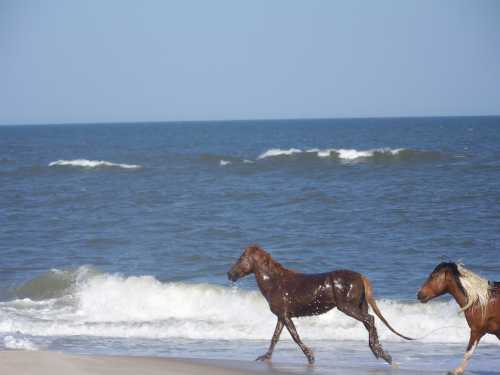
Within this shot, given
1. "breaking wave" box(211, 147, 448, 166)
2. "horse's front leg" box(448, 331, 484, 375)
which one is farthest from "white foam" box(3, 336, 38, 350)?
"breaking wave" box(211, 147, 448, 166)

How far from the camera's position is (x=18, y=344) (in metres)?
10.9

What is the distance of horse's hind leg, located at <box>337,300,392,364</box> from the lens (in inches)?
359

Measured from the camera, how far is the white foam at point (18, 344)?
10.7 meters

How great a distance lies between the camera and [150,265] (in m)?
17.9

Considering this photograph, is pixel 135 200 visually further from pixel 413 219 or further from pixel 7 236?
pixel 413 219

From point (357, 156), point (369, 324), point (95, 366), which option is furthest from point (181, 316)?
point (357, 156)

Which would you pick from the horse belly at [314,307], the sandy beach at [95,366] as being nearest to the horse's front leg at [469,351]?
the horse belly at [314,307]

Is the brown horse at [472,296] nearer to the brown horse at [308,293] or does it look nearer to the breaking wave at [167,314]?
the brown horse at [308,293]

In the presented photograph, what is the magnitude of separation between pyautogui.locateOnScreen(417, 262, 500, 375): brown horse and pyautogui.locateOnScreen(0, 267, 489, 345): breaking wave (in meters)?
3.21

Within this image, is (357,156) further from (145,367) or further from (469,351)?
(145,367)

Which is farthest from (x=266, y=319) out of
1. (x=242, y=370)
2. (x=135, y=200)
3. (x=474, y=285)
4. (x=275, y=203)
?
(x=135, y=200)

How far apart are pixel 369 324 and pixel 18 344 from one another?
4427 millimetres

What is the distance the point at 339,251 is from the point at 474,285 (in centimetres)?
993

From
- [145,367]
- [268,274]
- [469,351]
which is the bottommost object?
[145,367]
